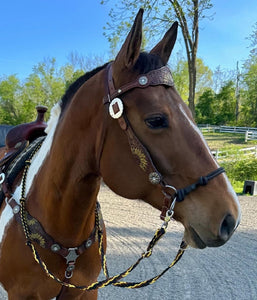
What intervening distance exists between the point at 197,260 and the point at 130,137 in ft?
11.9

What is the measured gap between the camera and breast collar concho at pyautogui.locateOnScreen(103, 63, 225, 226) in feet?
4.02

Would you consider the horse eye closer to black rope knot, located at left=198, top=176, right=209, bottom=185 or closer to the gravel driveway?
black rope knot, located at left=198, top=176, right=209, bottom=185

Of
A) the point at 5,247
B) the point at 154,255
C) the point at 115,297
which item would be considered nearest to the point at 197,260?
the point at 154,255

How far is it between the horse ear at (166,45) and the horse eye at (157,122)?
0.41 metres

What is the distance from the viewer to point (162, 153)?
1.24 meters

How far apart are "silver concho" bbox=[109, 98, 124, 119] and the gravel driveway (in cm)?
272

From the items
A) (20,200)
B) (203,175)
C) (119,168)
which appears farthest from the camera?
(20,200)

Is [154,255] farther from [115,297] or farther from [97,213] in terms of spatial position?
[97,213]

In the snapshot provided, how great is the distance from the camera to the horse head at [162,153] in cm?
118

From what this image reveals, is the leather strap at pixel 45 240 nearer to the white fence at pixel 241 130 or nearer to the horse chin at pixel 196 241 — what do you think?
the horse chin at pixel 196 241

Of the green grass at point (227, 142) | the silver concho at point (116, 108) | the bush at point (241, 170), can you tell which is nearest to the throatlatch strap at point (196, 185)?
the silver concho at point (116, 108)

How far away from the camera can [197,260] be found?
4.27m

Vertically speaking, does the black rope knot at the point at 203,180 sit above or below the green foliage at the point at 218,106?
below

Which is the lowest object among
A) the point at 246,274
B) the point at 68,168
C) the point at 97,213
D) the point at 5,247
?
the point at 246,274
